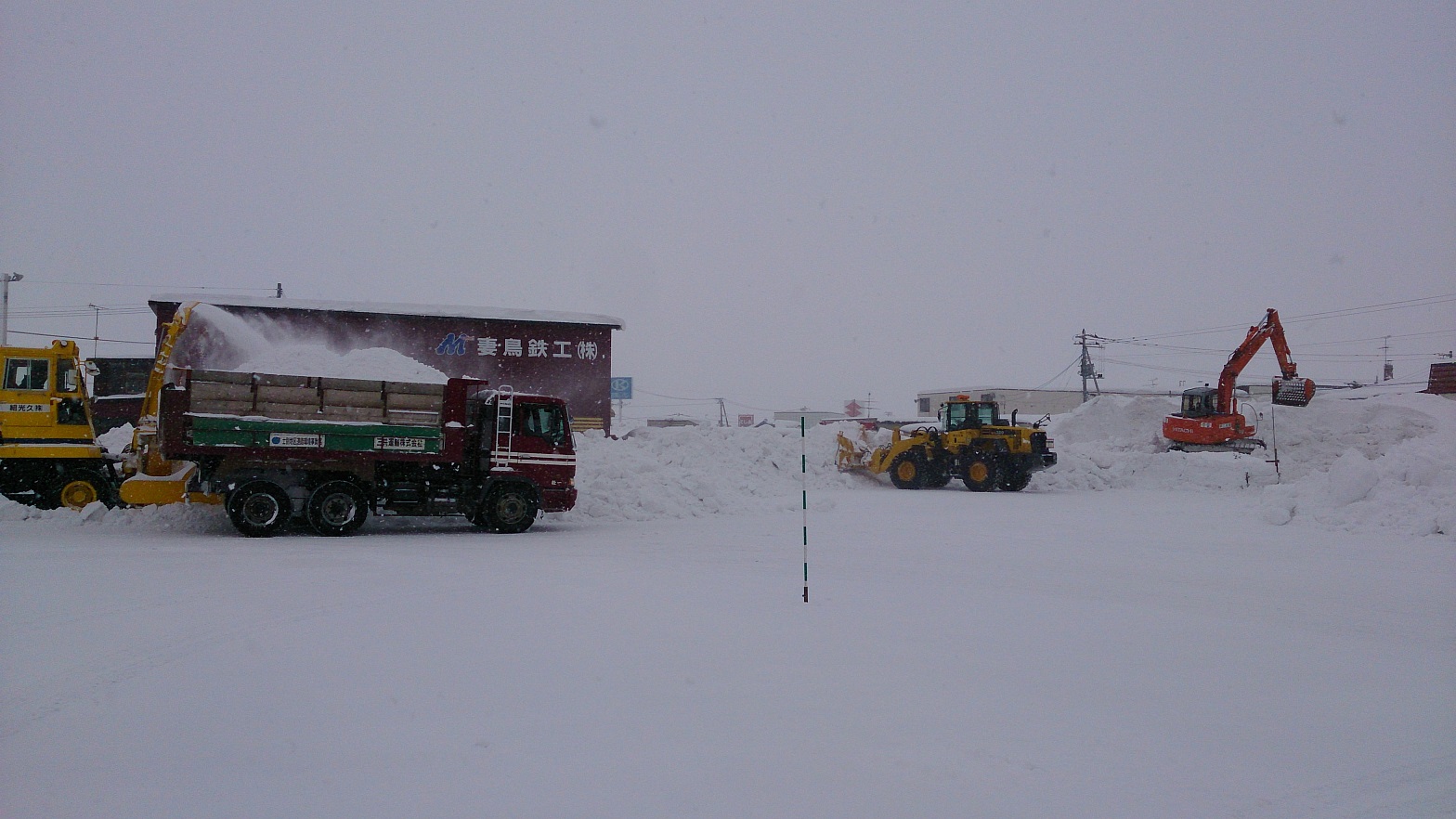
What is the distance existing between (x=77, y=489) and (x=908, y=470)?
18.4 metres

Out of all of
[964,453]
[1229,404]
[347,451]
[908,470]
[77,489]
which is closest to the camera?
[347,451]

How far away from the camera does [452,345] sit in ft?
78.6

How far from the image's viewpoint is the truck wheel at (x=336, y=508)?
1195 cm

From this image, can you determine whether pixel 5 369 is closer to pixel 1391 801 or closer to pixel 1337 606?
pixel 1391 801

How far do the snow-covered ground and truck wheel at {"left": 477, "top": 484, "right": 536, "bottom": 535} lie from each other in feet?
4.89

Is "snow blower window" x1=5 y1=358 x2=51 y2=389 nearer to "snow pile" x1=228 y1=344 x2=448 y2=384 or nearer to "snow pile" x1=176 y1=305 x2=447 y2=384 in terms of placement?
"snow pile" x1=176 y1=305 x2=447 y2=384

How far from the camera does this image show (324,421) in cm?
1198

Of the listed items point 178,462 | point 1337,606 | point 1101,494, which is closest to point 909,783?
point 1337,606

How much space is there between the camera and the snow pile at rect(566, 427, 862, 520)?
15148 mm

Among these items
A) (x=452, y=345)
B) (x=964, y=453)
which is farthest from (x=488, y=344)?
(x=964, y=453)

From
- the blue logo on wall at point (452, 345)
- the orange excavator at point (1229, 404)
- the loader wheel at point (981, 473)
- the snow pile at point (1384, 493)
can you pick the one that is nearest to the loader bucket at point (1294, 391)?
the orange excavator at point (1229, 404)

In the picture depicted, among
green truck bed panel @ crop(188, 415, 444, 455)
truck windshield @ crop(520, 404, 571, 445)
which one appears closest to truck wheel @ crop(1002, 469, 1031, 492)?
truck windshield @ crop(520, 404, 571, 445)

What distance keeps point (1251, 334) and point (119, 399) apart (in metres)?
34.9

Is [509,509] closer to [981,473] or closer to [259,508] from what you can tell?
[259,508]
